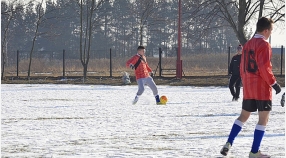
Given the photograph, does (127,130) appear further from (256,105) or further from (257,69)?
(257,69)

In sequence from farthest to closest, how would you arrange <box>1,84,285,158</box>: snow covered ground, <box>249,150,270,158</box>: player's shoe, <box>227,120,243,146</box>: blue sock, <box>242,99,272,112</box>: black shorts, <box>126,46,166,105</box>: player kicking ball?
<box>126,46,166,105</box>: player kicking ball, <box>1,84,285,158</box>: snow covered ground, <box>227,120,243,146</box>: blue sock, <box>242,99,272,112</box>: black shorts, <box>249,150,270,158</box>: player's shoe

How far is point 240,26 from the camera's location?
35.9 m

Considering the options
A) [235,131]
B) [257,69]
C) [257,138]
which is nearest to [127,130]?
[235,131]

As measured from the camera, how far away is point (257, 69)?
27.4ft

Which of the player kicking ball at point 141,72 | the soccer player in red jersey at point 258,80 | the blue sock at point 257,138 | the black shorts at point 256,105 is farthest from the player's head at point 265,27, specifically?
the player kicking ball at point 141,72

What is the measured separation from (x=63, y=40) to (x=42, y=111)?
73380 mm

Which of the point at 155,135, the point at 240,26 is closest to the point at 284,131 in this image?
the point at 155,135

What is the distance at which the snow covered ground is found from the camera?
881cm

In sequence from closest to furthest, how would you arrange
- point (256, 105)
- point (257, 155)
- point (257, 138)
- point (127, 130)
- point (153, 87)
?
1. point (257, 155)
2. point (257, 138)
3. point (256, 105)
4. point (127, 130)
5. point (153, 87)

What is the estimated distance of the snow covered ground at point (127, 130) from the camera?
881 cm

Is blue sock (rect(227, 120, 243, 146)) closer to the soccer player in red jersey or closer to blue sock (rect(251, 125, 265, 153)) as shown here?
the soccer player in red jersey

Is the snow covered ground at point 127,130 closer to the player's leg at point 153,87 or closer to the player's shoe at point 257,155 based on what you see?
the player's shoe at point 257,155

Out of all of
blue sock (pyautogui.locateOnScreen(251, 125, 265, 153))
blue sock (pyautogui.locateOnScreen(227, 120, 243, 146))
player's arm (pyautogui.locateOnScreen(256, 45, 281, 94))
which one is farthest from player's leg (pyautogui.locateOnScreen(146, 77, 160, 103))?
player's arm (pyautogui.locateOnScreen(256, 45, 281, 94))

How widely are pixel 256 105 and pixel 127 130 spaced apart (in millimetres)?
3378
